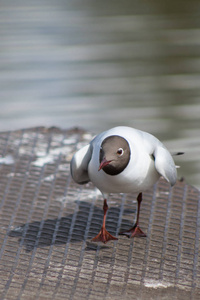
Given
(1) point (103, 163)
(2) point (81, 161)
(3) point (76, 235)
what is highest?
(1) point (103, 163)

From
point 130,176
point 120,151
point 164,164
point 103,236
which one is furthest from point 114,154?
Result: point 103,236

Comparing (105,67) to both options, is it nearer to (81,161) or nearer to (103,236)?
(81,161)

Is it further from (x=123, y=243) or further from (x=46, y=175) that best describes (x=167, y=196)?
(x=46, y=175)

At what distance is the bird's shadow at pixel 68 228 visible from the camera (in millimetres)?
3357

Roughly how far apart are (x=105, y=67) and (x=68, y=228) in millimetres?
3819

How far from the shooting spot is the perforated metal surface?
2963mm

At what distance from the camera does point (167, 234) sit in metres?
3.46

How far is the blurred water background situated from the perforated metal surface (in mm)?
1354

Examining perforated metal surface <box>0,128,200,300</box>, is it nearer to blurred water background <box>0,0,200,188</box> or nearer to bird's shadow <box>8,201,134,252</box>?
bird's shadow <box>8,201,134,252</box>

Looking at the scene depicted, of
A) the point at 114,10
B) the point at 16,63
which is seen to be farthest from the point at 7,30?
the point at 114,10

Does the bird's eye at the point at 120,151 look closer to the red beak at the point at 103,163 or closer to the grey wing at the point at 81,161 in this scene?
the red beak at the point at 103,163

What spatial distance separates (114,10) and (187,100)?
111 inches

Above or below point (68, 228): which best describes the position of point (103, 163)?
above

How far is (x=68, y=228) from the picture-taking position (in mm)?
3500
